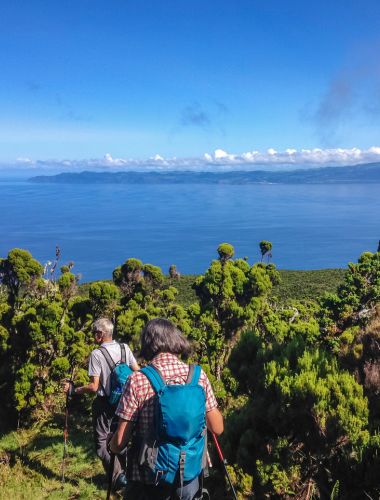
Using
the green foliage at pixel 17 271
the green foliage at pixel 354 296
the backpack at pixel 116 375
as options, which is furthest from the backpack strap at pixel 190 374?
the green foliage at pixel 17 271

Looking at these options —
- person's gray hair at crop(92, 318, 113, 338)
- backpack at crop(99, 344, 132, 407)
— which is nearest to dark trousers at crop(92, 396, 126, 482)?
backpack at crop(99, 344, 132, 407)

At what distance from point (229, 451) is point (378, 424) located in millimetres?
1899

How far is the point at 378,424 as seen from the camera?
4727mm

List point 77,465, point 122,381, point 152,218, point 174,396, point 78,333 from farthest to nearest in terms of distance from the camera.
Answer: point 152,218 → point 78,333 → point 77,465 → point 122,381 → point 174,396

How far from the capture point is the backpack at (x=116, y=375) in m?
4.11

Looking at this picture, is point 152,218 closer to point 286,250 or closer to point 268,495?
point 286,250

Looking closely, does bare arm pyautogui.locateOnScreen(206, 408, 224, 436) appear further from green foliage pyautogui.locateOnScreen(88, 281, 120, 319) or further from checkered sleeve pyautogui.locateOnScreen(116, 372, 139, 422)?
green foliage pyautogui.locateOnScreen(88, 281, 120, 319)

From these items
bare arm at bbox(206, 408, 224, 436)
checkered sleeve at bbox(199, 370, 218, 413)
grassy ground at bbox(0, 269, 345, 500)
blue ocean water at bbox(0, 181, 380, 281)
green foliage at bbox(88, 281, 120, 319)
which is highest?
checkered sleeve at bbox(199, 370, 218, 413)

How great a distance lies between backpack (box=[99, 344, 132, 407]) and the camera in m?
4.11

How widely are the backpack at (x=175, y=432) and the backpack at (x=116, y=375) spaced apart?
53.3 inches

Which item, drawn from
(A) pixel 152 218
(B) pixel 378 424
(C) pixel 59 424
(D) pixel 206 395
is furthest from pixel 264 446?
(A) pixel 152 218

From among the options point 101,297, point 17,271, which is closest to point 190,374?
point 101,297

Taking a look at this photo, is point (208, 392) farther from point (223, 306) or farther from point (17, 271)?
point (17, 271)

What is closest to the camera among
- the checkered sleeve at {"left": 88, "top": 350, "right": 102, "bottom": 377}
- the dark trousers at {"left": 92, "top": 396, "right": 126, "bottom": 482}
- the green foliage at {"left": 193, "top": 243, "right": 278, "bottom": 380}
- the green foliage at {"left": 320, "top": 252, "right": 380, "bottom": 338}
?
the checkered sleeve at {"left": 88, "top": 350, "right": 102, "bottom": 377}
